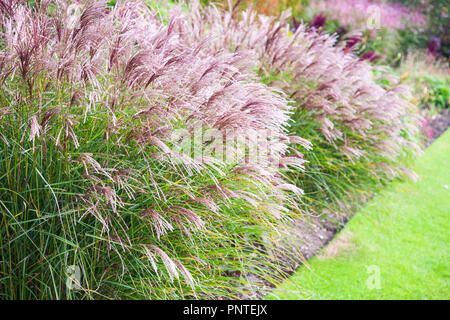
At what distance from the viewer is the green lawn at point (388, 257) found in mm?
3123

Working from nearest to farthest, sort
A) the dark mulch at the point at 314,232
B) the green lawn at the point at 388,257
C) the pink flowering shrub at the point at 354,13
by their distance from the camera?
the green lawn at the point at 388,257, the dark mulch at the point at 314,232, the pink flowering shrub at the point at 354,13

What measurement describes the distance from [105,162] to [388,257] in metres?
2.78

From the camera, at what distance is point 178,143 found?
85.4 inches

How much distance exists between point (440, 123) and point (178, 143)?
7.41 m

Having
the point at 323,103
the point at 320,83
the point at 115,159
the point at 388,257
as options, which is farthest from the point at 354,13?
the point at 115,159

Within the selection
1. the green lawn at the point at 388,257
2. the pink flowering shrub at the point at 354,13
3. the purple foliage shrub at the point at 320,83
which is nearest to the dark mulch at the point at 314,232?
the green lawn at the point at 388,257

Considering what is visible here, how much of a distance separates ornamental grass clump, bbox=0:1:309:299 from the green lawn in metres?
0.84

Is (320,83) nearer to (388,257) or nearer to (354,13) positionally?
(388,257)

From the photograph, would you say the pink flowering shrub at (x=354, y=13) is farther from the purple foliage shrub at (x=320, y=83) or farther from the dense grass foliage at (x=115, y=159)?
the dense grass foliage at (x=115, y=159)

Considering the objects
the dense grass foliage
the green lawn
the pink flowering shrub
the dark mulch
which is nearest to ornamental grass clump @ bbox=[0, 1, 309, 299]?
the dense grass foliage

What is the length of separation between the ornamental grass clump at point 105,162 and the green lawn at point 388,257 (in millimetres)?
835
